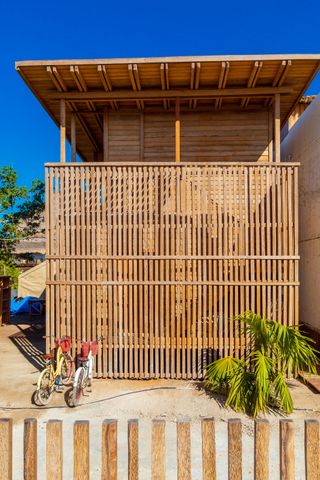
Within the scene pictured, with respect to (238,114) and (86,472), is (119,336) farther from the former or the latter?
(238,114)

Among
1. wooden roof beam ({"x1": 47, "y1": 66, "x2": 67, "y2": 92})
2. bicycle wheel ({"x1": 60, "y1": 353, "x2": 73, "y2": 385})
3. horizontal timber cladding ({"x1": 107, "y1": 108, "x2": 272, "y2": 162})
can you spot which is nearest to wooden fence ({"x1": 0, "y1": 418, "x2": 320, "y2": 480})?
bicycle wheel ({"x1": 60, "y1": 353, "x2": 73, "y2": 385})

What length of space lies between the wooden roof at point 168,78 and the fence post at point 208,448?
6.09m

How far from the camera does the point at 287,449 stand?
1.86 meters

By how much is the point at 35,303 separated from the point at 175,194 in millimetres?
10897

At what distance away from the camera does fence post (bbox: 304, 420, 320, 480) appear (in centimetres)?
183

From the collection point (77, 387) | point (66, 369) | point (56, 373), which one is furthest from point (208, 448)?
point (66, 369)

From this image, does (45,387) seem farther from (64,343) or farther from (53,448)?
(53,448)

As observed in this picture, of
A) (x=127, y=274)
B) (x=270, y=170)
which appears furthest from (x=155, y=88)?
(x=127, y=274)

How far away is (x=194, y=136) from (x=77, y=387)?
5.96m

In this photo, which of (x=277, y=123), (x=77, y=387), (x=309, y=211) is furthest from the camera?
(x=309, y=211)

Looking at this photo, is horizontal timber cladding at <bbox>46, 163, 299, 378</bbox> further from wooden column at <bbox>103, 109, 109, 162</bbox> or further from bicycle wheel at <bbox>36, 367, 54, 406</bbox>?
wooden column at <bbox>103, 109, 109, 162</bbox>

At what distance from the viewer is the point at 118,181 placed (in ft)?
22.0

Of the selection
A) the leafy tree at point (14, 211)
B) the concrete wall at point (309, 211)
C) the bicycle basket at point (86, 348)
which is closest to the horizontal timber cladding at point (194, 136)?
the concrete wall at point (309, 211)

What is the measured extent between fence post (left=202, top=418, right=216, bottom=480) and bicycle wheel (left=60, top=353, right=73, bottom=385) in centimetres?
463
